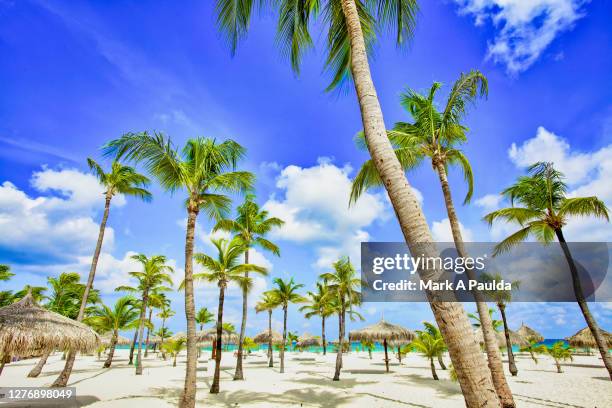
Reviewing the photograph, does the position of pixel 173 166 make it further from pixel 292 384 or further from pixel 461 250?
pixel 292 384

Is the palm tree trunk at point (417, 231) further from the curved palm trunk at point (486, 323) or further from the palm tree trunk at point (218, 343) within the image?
the palm tree trunk at point (218, 343)

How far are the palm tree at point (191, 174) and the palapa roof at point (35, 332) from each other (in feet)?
12.1

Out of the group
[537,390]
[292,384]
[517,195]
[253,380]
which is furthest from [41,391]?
[517,195]

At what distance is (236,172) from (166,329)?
5491 centimetres

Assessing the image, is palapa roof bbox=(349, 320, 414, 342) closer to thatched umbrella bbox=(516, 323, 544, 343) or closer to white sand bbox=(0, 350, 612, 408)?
white sand bbox=(0, 350, 612, 408)

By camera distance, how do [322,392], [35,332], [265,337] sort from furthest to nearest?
[265,337]
[322,392]
[35,332]

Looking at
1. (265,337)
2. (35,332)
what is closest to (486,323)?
(35,332)

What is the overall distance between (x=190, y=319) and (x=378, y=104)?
27.5 feet

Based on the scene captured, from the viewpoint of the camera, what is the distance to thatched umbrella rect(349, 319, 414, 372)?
23781 millimetres

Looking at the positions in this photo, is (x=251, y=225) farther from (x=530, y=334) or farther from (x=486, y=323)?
(x=530, y=334)

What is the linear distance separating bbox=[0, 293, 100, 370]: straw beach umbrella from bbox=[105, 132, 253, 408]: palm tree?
3.68 m

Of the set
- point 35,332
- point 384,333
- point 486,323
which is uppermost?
point 486,323

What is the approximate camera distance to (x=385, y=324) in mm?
25047

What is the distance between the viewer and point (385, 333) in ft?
78.3
